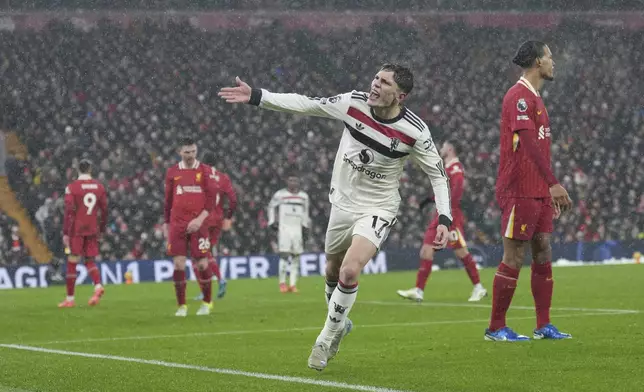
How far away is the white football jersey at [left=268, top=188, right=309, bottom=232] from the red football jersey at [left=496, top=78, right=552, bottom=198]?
42.4 feet

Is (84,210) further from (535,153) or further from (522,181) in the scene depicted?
(535,153)

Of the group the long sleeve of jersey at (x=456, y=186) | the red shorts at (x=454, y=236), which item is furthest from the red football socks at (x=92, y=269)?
the long sleeve of jersey at (x=456, y=186)

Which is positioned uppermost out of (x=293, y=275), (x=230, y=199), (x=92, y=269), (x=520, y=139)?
(x=520, y=139)

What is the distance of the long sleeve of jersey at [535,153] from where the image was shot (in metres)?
9.56

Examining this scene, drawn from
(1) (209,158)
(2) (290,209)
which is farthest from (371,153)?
(2) (290,209)

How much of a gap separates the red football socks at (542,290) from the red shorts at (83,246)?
9.87 metres

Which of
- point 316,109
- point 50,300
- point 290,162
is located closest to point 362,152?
point 316,109

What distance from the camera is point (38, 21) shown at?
3384 cm

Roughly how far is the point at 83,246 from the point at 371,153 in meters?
→ 10.8

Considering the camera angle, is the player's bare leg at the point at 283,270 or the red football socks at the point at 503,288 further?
the player's bare leg at the point at 283,270

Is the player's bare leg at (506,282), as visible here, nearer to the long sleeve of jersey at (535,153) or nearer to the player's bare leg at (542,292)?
the player's bare leg at (542,292)

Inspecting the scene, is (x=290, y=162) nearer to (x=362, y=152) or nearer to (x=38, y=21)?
(x=38, y=21)

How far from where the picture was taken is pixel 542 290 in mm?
10375

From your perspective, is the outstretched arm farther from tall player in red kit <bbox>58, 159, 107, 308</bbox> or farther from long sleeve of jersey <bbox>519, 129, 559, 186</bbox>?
tall player in red kit <bbox>58, 159, 107, 308</bbox>
